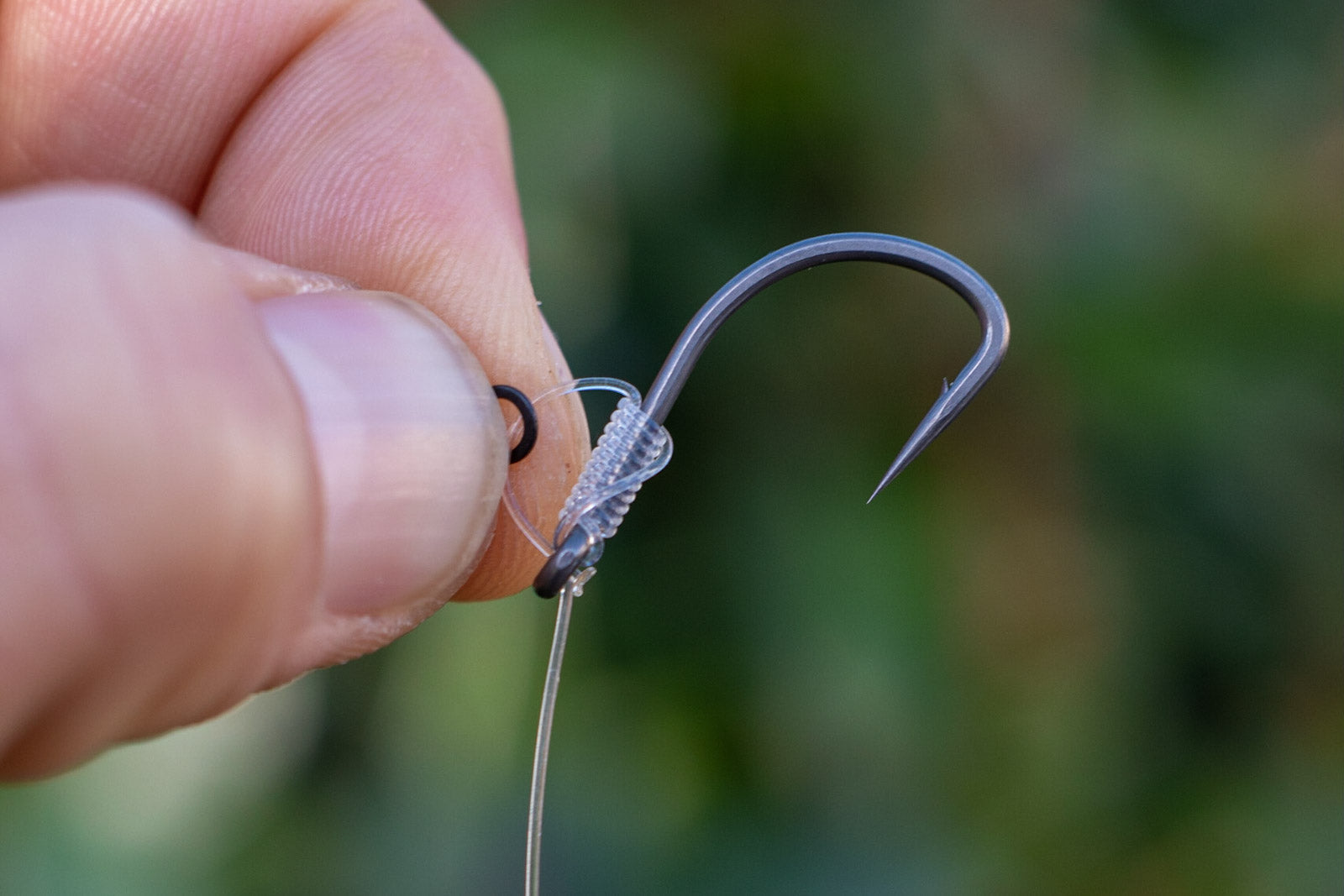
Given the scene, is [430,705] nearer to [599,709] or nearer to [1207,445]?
[599,709]

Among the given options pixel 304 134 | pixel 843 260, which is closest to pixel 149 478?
pixel 843 260

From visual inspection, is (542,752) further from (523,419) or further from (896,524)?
(896,524)

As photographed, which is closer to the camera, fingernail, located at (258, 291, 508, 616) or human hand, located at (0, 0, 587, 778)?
human hand, located at (0, 0, 587, 778)

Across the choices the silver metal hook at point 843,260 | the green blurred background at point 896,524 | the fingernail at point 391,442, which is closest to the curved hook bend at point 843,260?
the silver metal hook at point 843,260

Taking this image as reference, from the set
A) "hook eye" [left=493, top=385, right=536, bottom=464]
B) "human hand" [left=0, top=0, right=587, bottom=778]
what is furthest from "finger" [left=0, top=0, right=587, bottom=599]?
"hook eye" [left=493, top=385, right=536, bottom=464]

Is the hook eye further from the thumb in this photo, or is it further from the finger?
the thumb

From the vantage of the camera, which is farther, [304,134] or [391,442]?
[304,134]

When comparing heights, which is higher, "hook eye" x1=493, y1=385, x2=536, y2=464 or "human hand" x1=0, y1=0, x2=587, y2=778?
"human hand" x1=0, y1=0, x2=587, y2=778
